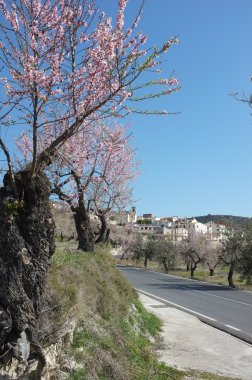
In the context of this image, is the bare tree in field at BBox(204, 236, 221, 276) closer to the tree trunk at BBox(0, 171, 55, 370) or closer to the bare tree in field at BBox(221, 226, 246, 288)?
the bare tree in field at BBox(221, 226, 246, 288)

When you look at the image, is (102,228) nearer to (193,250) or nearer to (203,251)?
(193,250)

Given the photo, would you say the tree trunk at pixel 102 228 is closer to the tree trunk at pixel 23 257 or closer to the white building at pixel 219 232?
the tree trunk at pixel 23 257

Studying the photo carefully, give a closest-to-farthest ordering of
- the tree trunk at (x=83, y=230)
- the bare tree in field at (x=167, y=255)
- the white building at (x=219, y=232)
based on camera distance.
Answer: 1. the tree trunk at (x=83, y=230)
2. the white building at (x=219, y=232)
3. the bare tree in field at (x=167, y=255)

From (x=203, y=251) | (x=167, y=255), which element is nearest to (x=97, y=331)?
(x=203, y=251)

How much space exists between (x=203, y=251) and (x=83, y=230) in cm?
4885

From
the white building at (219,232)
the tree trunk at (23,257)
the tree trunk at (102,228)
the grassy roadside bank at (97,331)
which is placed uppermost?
the white building at (219,232)

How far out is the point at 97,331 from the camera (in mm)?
8781

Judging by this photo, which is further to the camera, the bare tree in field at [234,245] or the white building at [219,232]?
the white building at [219,232]

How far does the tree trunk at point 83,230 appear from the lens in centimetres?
1736

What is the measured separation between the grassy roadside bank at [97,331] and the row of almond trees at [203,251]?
28.9m

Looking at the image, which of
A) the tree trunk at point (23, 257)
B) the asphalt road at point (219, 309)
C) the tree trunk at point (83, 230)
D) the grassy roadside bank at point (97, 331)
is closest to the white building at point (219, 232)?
the asphalt road at point (219, 309)

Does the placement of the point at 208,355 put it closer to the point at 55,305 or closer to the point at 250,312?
the point at 55,305

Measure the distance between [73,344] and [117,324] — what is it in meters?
2.74

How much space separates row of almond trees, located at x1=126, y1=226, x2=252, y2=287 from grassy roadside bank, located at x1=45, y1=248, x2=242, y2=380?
1136 inches
